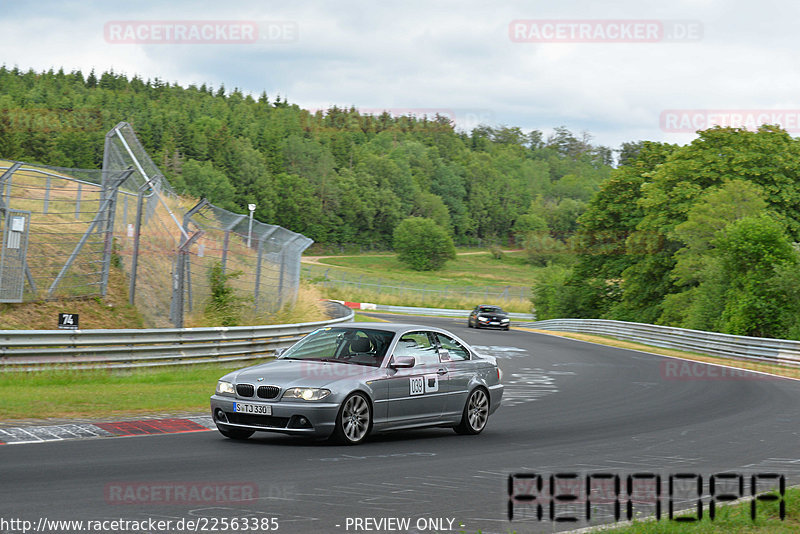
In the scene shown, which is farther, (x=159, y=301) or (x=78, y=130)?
(x=78, y=130)

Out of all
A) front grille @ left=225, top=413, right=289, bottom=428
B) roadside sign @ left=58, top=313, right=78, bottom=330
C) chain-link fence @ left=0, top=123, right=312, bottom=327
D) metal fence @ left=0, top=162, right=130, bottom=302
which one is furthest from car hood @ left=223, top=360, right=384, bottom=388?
metal fence @ left=0, top=162, right=130, bottom=302

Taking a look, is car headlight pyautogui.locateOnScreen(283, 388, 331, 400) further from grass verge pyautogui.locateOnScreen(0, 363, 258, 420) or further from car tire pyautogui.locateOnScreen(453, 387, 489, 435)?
grass verge pyautogui.locateOnScreen(0, 363, 258, 420)

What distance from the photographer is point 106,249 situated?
20781 mm

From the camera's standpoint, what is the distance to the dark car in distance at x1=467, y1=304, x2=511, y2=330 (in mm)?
49031

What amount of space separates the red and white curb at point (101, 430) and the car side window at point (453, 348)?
10.1ft

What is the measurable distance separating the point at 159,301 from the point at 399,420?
1239cm

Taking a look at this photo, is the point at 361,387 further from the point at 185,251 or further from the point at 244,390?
the point at 185,251

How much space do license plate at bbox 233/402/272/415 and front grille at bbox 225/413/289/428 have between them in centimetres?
5

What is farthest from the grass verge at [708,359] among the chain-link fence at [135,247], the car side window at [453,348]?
the car side window at [453,348]

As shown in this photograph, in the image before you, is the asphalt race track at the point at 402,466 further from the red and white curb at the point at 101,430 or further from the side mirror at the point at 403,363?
the side mirror at the point at 403,363

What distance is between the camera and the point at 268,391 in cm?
1024

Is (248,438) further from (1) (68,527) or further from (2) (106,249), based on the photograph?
(2) (106,249)

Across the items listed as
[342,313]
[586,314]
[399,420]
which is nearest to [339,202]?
[586,314]

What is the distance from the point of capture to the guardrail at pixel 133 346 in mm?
15734
